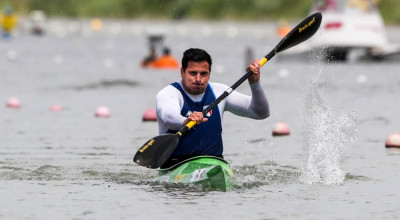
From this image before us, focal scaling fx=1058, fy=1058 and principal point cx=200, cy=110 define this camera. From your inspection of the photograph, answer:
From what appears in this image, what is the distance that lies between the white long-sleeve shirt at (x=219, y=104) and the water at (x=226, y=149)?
0.62 m

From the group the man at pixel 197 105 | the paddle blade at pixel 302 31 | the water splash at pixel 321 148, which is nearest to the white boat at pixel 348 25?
the water splash at pixel 321 148

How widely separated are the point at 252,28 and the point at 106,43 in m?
14.1

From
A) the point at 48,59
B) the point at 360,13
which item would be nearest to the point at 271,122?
the point at 360,13

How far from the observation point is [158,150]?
31.2ft

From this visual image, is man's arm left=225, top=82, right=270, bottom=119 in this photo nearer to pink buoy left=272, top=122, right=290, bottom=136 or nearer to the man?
the man

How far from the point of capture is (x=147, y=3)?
214 feet

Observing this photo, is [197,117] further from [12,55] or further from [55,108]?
[12,55]

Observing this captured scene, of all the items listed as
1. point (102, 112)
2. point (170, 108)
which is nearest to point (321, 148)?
point (170, 108)

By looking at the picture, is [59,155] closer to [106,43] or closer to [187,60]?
[187,60]

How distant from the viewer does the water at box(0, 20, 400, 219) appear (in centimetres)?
879

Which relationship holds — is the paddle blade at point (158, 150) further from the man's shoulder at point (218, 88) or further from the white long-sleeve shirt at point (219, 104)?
the man's shoulder at point (218, 88)

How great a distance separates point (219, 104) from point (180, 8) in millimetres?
54319

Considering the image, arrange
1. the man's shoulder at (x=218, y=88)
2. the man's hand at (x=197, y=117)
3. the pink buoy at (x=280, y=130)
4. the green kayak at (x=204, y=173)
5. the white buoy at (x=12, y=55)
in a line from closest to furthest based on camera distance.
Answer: the man's hand at (x=197, y=117) < the green kayak at (x=204, y=173) < the man's shoulder at (x=218, y=88) < the pink buoy at (x=280, y=130) < the white buoy at (x=12, y=55)

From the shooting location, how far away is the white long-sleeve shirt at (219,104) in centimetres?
955
